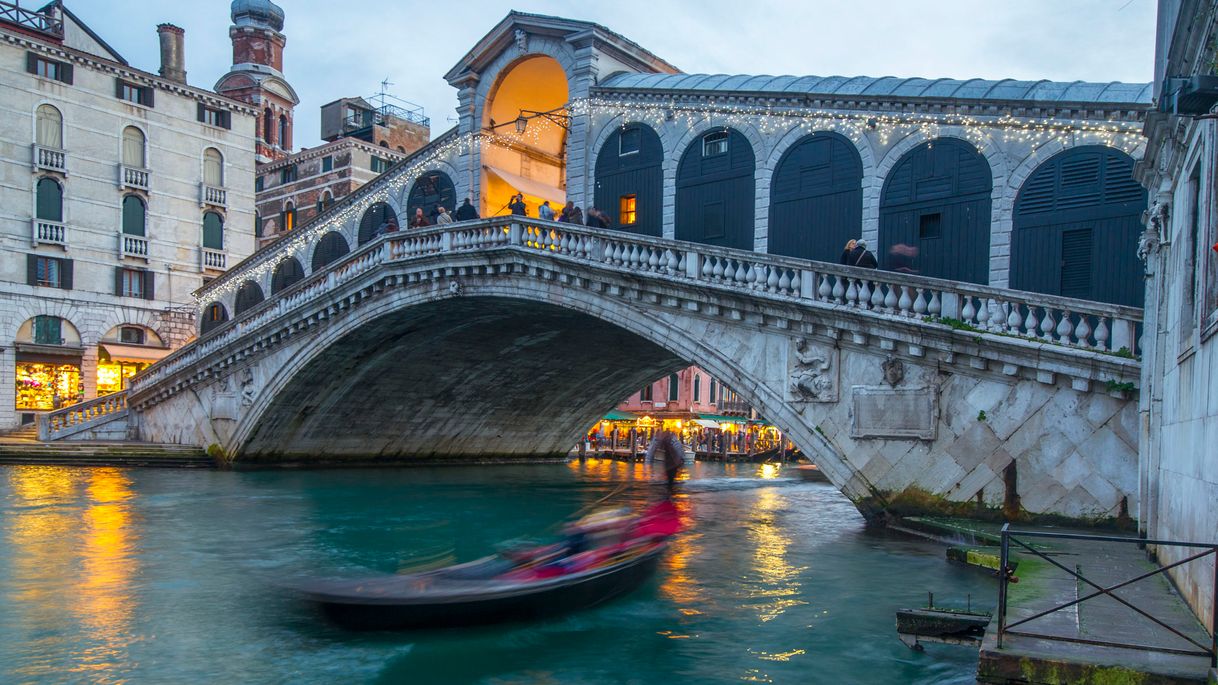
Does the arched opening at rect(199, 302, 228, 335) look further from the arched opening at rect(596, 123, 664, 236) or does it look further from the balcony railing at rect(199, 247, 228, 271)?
the arched opening at rect(596, 123, 664, 236)

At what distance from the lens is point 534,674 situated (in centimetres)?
780

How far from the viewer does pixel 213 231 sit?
34969 mm

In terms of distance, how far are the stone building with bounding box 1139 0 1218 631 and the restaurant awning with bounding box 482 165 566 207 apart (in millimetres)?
15380

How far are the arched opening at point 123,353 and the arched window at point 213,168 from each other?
5.70m

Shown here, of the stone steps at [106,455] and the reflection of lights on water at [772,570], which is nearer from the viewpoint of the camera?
the reflection of lights on water at [772,570]

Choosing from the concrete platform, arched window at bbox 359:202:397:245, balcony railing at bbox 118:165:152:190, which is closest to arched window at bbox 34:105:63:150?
balcony railing at bbox 118:165:152:190

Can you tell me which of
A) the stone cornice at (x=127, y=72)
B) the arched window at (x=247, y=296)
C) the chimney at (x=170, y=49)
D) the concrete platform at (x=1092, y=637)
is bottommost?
the concrete platform at (x=1092, y=637)

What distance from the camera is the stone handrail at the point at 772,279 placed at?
12562 mm

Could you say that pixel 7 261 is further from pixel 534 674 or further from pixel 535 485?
pixel 534 674

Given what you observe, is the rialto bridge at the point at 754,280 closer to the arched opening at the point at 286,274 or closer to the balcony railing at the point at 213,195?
the arched opening at the point at 286,274

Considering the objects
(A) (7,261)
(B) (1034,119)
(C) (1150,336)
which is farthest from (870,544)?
(A) (7,261)

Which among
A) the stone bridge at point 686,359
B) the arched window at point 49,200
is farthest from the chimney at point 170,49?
the stone bridge at point 686,359

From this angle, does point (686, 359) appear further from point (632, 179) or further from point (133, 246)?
point (133, 246)

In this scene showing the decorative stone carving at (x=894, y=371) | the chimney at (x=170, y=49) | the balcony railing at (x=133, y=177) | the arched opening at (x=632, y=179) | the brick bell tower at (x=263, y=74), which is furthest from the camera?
the brick bell tower at (x=263, y=74)
